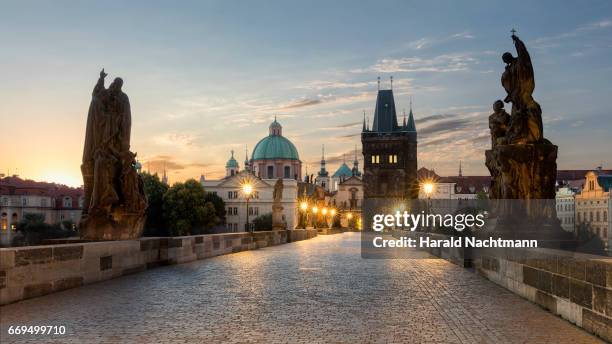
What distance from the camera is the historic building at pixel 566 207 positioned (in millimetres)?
106412

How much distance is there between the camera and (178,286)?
12.8 metres

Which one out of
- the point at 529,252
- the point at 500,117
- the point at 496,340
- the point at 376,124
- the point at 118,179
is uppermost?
the point at 376,124

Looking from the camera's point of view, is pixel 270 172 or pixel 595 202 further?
pixel 270 172

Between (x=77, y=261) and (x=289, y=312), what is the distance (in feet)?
15.0

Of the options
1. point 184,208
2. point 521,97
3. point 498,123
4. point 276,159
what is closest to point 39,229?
point 184,208

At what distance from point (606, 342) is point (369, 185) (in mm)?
133329

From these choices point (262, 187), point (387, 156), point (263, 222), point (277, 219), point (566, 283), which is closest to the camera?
point (566, 283)

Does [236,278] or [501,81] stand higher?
[501,81]

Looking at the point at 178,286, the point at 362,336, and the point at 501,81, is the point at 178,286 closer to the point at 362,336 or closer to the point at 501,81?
the point at 362,336

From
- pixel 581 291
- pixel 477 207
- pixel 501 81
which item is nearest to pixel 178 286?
pixel 581 291

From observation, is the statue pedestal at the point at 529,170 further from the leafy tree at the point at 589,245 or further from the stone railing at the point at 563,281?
the stone railing at the point at 563,281

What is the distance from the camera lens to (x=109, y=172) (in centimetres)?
1499

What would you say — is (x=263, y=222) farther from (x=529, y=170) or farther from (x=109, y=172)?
(x=529, y=170)

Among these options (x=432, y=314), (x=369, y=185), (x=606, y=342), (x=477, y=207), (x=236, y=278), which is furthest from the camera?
(x=369, y=185)
